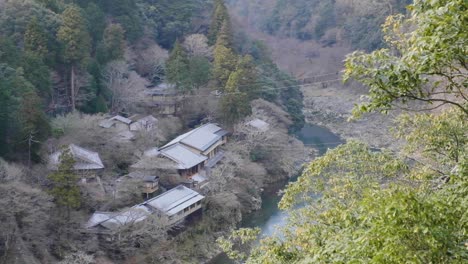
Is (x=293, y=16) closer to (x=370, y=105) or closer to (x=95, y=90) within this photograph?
(x=95, y=90)

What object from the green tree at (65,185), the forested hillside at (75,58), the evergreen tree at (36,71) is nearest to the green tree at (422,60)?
the green tree at (65,185)

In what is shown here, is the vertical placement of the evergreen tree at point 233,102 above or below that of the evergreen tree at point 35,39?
below

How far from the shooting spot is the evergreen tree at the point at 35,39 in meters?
16.7

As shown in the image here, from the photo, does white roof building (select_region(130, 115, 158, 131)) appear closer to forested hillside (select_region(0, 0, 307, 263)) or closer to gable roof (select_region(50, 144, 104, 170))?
forested hillside (select_region(0, 0, 307, 263))

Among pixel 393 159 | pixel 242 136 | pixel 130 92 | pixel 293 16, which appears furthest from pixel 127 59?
pixel 293 16

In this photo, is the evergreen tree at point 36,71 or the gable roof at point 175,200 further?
the evergreen tree at point 36,71

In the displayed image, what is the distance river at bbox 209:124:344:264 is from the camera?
16336mm

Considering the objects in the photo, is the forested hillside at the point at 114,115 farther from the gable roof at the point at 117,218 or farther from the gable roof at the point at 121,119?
the gable roof at the point at 117,218

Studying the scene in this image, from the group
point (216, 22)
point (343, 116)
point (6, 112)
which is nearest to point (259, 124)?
point (216, 22)

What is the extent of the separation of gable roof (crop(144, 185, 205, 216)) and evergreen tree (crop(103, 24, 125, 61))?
23.9 ft

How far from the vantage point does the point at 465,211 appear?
3.04m

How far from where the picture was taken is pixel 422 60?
3113 millimetres

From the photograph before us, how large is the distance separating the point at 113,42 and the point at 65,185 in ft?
31.0

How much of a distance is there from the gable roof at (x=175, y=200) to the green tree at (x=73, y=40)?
5190mm
